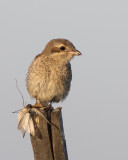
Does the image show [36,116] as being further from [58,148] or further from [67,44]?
[67,44]

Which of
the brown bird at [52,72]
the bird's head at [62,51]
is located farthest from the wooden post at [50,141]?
the bird's head at [62,51]

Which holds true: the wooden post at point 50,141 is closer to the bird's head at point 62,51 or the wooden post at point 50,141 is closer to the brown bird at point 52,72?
the brown bird at point 52,72

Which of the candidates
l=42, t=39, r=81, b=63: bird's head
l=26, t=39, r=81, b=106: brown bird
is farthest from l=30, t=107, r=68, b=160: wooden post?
l=42, t=39, r=81, b=63: bird's head

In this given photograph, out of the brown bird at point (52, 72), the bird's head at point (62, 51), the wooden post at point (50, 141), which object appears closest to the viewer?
the wooden post at point (50, 141)

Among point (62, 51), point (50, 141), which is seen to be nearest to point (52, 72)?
point (62, 51)

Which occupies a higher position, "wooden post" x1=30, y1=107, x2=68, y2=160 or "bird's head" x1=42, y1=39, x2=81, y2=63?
"bird's head" x1=42, y1=39, x2=81, y2=63

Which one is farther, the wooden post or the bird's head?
the bird's head

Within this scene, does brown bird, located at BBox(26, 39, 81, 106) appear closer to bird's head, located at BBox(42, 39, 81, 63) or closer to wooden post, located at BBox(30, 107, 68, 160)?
bird's head, located at BBox(42, 39, 81, 63)

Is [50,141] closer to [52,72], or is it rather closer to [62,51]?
[52,72]
